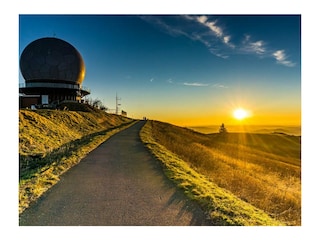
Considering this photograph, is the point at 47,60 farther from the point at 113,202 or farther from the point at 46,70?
the point at 113,202

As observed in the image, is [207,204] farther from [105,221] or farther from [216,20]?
[216,20]

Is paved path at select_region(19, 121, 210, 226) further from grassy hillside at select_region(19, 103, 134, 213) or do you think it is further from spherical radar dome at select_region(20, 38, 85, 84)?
spherical radar dome at select_region(20, 38, 85, 84)

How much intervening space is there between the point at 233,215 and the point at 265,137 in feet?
99.0

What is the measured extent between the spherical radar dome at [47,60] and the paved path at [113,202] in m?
28.9

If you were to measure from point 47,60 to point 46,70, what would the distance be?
4.10 feet

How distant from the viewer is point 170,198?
17.9 ft

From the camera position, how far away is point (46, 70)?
32625 mm

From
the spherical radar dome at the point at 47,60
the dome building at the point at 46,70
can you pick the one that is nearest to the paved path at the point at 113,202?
the dome building at the point at 46,70

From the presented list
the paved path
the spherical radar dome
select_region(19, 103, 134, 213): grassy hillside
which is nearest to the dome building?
the spherical radar dome

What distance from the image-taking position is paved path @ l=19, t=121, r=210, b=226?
4.57 meters

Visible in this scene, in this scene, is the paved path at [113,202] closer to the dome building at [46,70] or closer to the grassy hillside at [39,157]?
the grassy hillside at [39,157]

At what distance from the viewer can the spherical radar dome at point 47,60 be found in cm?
3225

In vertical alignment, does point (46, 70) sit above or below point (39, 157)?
above

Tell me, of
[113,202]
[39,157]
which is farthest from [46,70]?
[113,202]
